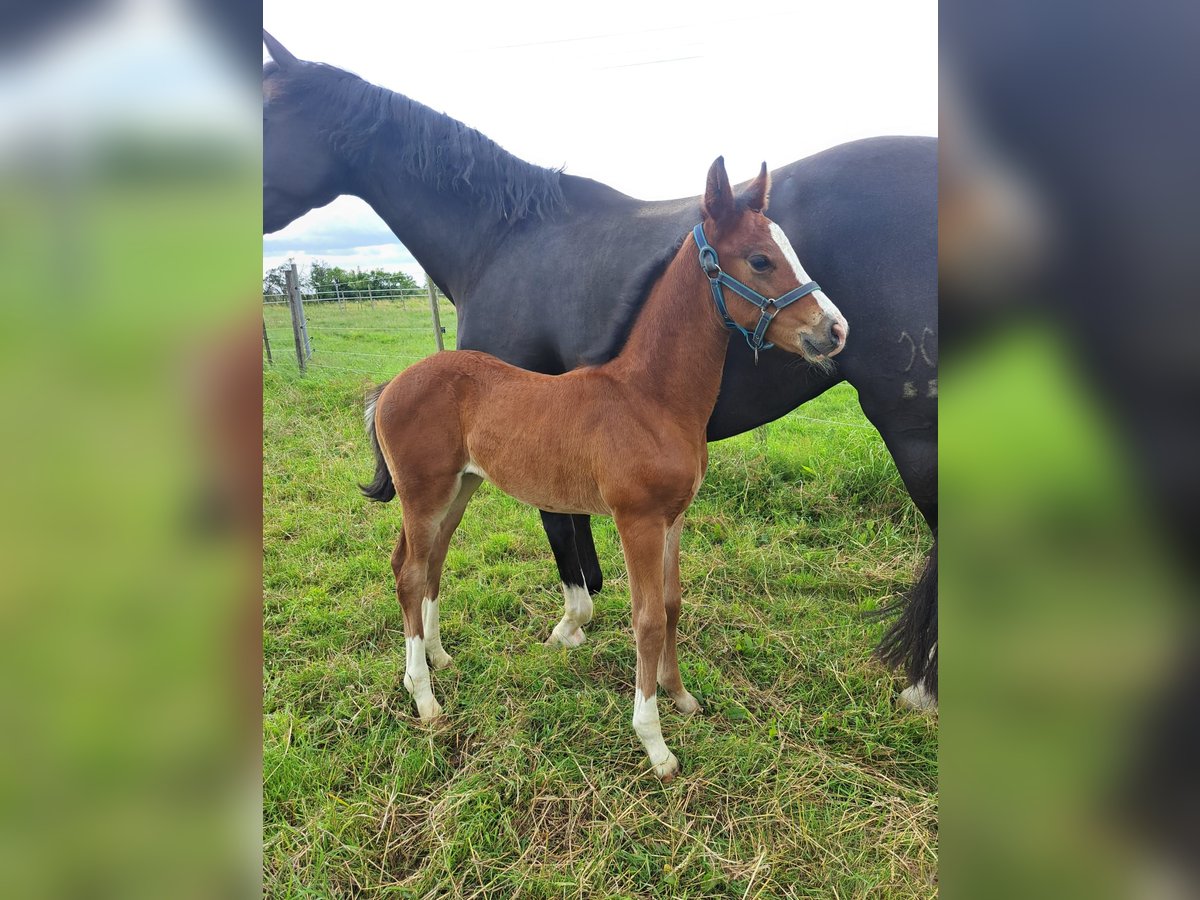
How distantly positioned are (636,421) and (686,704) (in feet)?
3.55

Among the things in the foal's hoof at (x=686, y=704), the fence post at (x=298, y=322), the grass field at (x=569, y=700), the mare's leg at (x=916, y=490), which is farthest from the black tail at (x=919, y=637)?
the fence post at (x=298, y=322)

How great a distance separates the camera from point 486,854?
1.68 m

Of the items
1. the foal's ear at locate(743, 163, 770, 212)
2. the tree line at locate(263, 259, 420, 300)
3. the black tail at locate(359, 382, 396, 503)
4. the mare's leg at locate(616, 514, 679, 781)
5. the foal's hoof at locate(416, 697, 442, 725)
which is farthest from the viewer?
the tree line at locate(263, 259, 420, 300)

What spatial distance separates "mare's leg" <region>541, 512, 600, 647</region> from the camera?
267cm

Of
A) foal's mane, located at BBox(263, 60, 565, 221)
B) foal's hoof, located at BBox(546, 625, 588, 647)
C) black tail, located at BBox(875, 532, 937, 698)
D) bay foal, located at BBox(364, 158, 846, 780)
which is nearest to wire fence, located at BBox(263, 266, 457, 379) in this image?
foal's mane, located at BBox(263, 60, 565, 221)

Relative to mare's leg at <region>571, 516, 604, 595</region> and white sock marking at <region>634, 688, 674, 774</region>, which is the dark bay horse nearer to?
mare's leg at <region>571, 516, 604, 595</region>

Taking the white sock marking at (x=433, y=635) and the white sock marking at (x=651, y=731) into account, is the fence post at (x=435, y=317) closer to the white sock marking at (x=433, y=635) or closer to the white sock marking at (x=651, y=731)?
the white sock marking at (x=433, y=635)

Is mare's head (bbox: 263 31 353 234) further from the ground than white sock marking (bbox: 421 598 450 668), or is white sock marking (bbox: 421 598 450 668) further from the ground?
mare's head (bbox: 263 31 353 234)

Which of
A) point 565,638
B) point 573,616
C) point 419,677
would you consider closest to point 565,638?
point 565,638

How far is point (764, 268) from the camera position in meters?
1.64

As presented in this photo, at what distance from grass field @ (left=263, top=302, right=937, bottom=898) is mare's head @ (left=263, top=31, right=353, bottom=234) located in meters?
0.89

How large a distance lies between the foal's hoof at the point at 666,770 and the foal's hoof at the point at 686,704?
312 mm
